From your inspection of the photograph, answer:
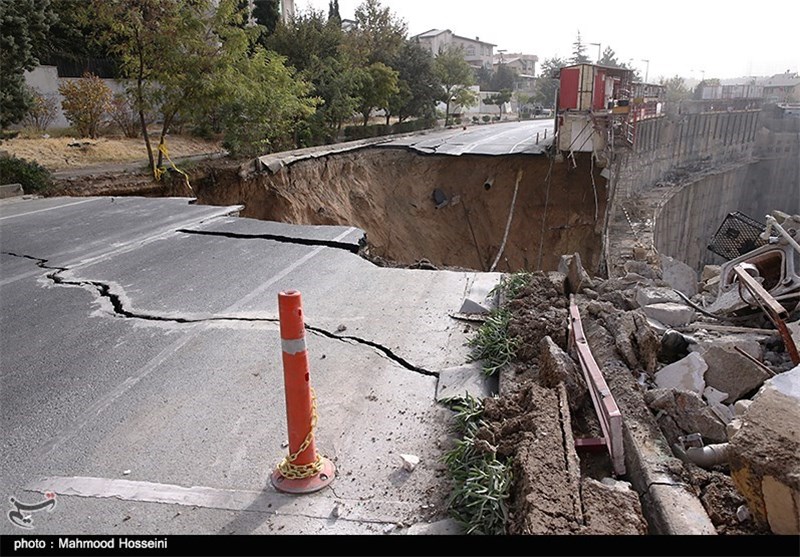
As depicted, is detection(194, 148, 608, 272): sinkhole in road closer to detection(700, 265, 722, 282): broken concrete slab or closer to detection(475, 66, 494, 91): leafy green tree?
detection(700, 265, 722, 282): broken concrete slab

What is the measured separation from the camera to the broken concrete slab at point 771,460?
2.54 m

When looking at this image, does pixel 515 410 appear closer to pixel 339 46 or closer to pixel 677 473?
pixel 677 473

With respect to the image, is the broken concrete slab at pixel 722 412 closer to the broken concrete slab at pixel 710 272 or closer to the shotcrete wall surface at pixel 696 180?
the broken concrete slab at pixel 710 272

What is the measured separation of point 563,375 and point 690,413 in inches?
32.8

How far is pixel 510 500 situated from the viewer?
9.20ft

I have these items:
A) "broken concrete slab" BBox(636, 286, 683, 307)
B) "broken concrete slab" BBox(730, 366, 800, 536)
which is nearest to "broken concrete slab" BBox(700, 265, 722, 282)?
"broken concrete slab" BBox(636, 286, 683, 307)

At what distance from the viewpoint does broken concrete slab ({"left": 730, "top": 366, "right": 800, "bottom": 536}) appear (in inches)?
99.9

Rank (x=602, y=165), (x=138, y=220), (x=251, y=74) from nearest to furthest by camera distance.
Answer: (x=138, y=220), (x=251, y=74), (x=602, y=165)

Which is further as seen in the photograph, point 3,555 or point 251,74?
point 251,74

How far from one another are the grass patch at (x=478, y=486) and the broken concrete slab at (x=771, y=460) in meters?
1.13

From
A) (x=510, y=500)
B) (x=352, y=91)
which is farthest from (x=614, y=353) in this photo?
(x=352, y=91)

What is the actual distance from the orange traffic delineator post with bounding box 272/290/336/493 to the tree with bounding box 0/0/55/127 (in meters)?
14.4

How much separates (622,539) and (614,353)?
2.03 meters

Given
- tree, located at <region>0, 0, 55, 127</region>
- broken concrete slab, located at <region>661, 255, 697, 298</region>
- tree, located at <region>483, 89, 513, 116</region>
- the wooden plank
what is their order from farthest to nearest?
1. tree, located at <region>483, 89, 513, 116</region>
2. tree, located at <region>0, 0, 55, 127</region>
3. broken concrete slab, located at <region>661, 255, 697, 298</region>
4. the wooden plank
